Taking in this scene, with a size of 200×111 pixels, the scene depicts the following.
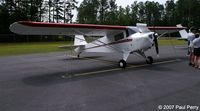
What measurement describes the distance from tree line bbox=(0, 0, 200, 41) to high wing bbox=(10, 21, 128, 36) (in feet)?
140

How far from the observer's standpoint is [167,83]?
7965mm

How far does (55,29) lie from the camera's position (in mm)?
10492

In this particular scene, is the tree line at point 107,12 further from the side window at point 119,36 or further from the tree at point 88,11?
the side window at point 119,36

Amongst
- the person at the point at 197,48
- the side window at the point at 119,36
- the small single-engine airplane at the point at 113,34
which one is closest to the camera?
the small single-engine airplane at the point at 113,34

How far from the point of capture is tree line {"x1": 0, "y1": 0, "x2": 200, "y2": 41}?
57.7 metres

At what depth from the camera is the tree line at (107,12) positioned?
5769cm

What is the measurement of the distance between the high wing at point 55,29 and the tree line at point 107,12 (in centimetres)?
4258

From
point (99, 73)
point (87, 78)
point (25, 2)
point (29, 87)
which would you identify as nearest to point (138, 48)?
point (99, 73)


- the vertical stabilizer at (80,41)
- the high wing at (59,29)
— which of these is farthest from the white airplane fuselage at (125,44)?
the vertical stabilizer at (80,41)

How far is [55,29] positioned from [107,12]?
269 feet

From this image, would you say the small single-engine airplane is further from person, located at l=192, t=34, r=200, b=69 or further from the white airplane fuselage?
person, located at l=192, t=34, r=200, b=69

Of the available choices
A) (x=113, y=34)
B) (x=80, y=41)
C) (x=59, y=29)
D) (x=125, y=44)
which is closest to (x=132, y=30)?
(x=125, y=44)

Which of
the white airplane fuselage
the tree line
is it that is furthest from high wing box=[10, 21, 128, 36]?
the tree line

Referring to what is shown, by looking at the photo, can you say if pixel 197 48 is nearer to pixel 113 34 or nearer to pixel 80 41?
pixel 113 34
